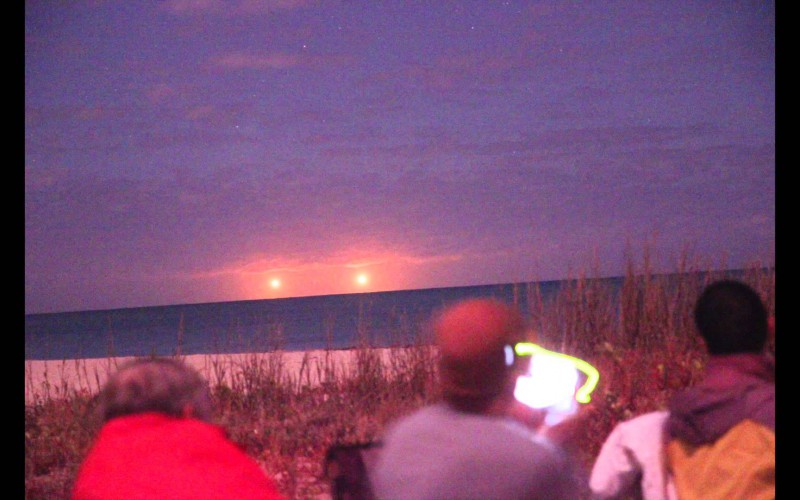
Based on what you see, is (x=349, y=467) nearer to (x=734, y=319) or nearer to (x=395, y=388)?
(x=734, y=319)

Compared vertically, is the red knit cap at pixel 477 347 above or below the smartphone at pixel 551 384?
above

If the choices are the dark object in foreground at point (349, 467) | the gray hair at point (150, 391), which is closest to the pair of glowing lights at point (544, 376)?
the dark object in foreground at point (349, 467)

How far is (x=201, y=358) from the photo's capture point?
13.9m

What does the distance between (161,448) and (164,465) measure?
0.05 metres

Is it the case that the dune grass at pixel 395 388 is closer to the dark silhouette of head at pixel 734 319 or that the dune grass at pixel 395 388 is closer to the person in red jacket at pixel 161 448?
the dark silhouette of head at pixel 734 319

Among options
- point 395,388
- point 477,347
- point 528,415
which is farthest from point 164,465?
point 395,388

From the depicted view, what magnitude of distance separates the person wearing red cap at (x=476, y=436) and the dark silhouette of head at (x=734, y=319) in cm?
74

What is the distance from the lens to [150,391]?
87.9 inches

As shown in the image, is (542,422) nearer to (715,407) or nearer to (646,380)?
(715,407)

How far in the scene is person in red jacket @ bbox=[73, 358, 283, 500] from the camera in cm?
208

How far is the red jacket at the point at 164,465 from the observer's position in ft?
6.80

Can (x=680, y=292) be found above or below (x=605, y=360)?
above
